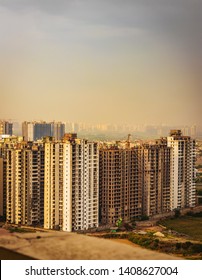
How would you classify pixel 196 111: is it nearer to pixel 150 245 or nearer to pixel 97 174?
pixel 150 245

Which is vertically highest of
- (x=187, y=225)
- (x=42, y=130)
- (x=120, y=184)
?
(x=42, y=130)

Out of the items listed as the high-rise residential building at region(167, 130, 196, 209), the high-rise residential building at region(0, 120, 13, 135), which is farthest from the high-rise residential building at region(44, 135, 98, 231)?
the high-rise residential building at region(167, 130, 196, 209)

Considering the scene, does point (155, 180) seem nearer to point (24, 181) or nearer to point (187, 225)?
point (187, 225)

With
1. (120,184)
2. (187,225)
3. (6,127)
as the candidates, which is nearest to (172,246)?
(187,225)

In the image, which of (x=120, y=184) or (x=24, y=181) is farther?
(x=120, y=184)

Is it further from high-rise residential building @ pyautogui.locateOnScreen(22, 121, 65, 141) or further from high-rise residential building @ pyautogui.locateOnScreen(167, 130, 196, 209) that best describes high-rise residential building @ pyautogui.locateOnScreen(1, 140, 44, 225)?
high-rise residential building @ pyautogui.locateOnScreen(167, 130, 196, 209)
